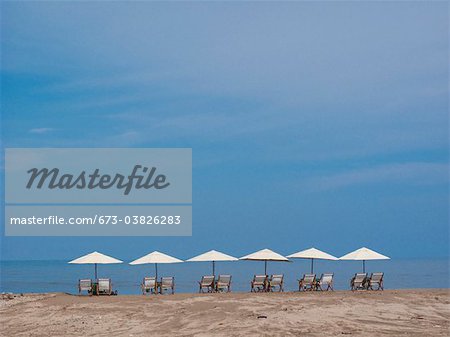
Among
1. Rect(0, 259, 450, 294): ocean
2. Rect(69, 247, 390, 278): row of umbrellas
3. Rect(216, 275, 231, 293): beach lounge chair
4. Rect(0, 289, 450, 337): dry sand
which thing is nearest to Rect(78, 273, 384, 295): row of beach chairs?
Rect(216, 275, 231, 293): beach lounge chair

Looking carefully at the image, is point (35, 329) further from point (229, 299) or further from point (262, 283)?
point (262, 283)

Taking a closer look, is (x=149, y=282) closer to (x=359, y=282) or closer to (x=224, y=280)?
(x=224, y=280)

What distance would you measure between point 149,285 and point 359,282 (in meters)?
6.35

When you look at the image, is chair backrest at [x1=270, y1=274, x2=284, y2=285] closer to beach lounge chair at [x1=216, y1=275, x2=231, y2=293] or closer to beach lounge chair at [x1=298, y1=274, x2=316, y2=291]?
beach lounge chair at [x1=298, y1=274, x2=316, y2=291]

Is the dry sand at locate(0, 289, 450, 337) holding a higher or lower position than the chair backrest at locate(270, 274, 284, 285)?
lower

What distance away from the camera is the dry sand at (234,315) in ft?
39.9

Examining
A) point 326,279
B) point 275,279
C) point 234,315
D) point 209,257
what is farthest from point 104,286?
point 326,279

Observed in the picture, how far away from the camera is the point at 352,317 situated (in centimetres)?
1331

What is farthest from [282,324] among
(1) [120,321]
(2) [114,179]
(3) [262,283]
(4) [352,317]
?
(2) [114,179]

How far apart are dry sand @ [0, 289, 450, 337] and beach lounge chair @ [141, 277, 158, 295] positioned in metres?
1.18

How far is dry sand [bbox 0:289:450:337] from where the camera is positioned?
12.1 metres

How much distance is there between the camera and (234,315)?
533 inches

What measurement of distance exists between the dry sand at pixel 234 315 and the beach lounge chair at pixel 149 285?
46.6 inches

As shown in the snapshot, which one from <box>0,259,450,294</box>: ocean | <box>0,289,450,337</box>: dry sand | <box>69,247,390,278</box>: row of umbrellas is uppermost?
<box>69,247,390,278</box>: row of umbrellas
